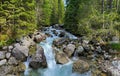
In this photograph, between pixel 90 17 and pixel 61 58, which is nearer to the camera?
pixel 61 58

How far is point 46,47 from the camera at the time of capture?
22844 mm

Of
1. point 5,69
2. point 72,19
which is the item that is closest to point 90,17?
point 72,19

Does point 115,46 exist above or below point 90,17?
below

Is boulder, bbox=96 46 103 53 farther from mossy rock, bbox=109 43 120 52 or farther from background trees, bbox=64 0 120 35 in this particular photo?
background trees, bbox=64 0 120 35

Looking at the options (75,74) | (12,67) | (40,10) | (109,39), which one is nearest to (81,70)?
(75,74)

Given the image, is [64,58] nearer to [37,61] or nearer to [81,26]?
[37,61]

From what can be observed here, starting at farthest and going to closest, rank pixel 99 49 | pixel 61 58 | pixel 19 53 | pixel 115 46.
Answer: pixel 99 49 → pixel 115 46 → pixel 61 58 → pixel 19 53

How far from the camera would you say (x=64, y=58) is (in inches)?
779

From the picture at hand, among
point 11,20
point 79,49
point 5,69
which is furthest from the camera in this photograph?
point 11,20

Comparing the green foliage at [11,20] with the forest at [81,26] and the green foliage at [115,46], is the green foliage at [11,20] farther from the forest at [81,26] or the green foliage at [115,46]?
the green foliage at [115,46]

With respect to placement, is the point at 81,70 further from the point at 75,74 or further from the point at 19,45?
the point at 19,45

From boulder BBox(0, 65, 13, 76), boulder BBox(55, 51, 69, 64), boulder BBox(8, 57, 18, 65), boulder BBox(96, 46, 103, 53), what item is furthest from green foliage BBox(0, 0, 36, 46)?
boulder BBox(96, 46, 103, 53)

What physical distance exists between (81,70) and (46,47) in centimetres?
681

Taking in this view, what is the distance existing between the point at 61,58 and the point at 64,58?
0.97 ft
